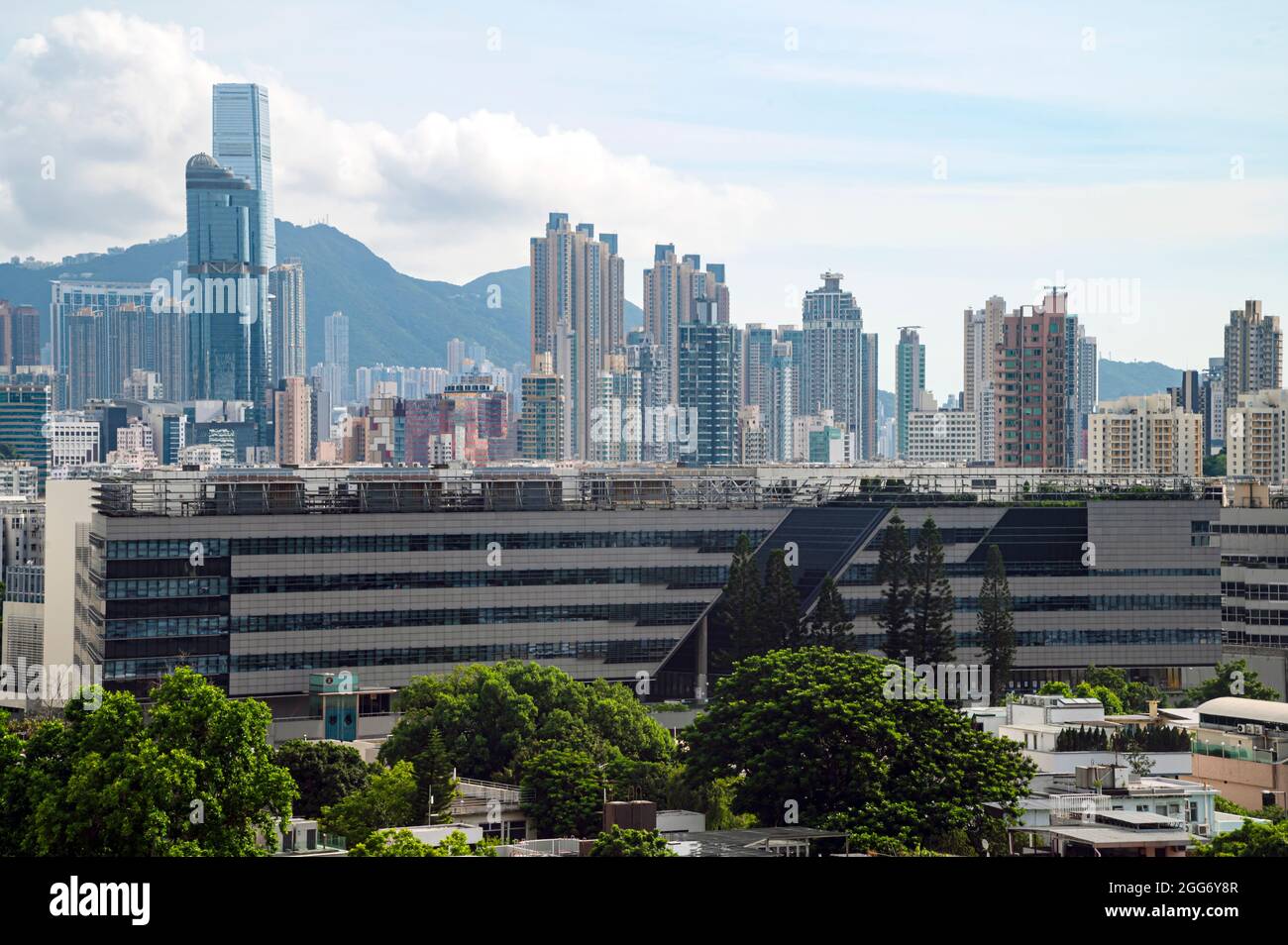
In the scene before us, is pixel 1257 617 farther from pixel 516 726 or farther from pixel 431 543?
pixel 516 726

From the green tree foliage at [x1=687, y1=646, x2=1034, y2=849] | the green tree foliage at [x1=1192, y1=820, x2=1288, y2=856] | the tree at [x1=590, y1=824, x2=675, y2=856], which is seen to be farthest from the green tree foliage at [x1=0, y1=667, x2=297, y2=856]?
the green tree foliage at [x1=1192, y1=820, x2=1288, y2=856]

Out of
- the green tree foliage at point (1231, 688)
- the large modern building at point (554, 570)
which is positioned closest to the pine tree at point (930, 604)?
the large modern building at point (554, 570)

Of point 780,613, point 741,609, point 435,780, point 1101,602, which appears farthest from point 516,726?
point 1101,602

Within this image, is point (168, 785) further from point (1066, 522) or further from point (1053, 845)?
point (1066, 522)

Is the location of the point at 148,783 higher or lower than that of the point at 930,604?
higher

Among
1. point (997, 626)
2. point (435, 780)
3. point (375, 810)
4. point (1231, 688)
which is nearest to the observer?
point (375, 810)

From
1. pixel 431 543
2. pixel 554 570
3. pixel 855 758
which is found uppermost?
pixel 431 543

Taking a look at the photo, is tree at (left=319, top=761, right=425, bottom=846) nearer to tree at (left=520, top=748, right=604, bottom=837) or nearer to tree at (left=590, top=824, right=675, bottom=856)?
tree at (left=520, top=748, right=604, bottom=837)
